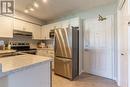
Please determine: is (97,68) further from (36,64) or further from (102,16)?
(36,64)

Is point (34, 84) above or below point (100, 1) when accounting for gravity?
below

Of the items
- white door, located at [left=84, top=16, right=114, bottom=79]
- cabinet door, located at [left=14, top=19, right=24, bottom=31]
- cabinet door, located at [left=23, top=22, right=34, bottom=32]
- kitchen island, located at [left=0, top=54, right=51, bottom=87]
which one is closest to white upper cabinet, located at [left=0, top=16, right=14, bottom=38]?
cabinet door, located at [left=14, top=19, right=24, bottom=31]

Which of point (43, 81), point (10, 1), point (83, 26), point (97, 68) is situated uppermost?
point (10, 1)

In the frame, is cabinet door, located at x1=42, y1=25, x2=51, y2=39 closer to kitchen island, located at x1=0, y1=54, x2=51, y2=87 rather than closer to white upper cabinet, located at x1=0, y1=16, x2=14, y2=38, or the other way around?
white upper cabinet, located at x1=0, y1=16, x2=14, y2=38

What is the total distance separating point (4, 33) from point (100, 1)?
3297 mm

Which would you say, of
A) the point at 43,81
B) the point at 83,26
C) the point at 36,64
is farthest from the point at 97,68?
the point at 36,64

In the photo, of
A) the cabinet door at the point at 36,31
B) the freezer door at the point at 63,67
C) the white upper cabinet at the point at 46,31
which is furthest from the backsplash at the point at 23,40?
the freezer door at the point at 63,67

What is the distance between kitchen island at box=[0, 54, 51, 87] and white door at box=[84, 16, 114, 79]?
8.00ft

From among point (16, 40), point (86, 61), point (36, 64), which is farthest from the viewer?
point (16, 40)

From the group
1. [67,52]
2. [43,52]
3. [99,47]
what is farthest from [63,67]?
[43,52]

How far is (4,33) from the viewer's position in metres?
3.81

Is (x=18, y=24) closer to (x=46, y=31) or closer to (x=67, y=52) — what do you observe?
(x=46, y=31)

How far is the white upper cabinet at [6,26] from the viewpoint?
3.73 metres

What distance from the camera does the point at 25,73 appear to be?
1.40 m
